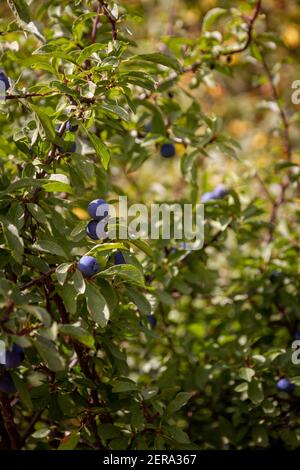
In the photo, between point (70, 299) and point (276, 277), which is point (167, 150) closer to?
point (276, 277)

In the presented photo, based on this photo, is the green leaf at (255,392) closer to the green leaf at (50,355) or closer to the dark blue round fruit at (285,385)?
the dark blue round fruit at (285,385)

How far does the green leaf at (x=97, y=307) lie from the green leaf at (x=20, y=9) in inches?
23.0

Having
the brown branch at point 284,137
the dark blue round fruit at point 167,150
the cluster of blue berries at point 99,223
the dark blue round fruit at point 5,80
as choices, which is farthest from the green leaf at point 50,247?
the brown branch at point 284,137

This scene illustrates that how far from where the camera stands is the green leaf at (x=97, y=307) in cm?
98

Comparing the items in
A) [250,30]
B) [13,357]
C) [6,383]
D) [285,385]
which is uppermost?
[250,30]

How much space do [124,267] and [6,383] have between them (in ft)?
1.02

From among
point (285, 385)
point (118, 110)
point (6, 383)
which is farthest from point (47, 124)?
point (285, 385)

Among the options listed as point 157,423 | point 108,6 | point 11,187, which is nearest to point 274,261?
point 157,423

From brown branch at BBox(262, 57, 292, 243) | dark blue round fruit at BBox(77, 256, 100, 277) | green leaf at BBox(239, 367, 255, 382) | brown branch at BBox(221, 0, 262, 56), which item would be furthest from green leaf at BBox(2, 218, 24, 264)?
brown branch at BBox(262, 57, 292, 243)

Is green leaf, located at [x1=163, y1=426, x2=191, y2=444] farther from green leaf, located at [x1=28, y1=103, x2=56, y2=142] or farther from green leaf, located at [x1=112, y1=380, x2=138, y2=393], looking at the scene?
green leaf, located at [x1=28, y1=103, x2=56, y2=142]

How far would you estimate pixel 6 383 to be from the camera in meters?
1.07

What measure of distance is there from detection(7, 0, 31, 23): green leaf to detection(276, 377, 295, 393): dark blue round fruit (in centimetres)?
102

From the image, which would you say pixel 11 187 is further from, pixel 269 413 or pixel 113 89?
pixel 269 413

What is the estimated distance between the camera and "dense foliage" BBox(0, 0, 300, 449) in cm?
107
